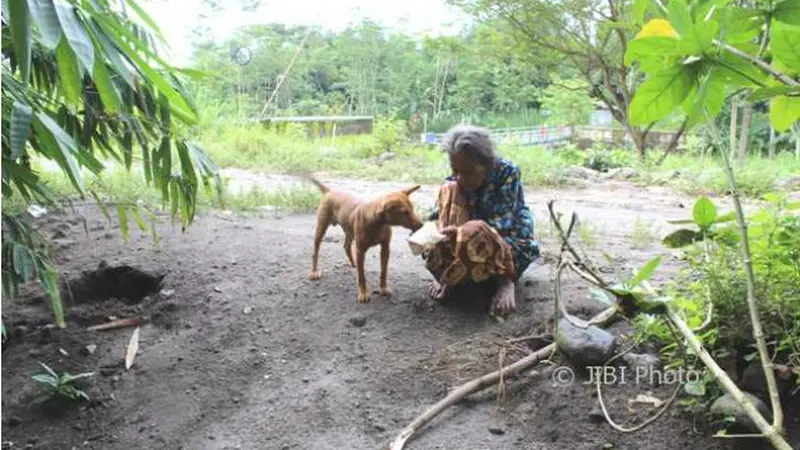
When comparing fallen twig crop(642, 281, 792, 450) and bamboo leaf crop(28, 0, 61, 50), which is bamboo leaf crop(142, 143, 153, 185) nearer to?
bamboo leaf crop(28, 0, 61, 50)

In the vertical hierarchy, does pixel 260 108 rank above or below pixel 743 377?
above

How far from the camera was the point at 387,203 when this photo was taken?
223 centimetres

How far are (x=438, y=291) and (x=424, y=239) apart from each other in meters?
0.37

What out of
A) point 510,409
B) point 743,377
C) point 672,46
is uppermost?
point 672,46

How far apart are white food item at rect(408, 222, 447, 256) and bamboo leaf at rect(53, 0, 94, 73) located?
1.43 m

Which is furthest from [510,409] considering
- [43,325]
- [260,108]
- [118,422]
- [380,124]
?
Answer: [260,108]

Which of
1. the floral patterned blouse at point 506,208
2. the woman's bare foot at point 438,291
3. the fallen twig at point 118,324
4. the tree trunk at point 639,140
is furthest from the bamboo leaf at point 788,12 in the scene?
the tree trunk at point 639,140

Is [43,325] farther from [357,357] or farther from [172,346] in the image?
[357,357]

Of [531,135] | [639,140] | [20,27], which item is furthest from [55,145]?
[639,140]

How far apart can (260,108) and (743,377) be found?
6.02 metres

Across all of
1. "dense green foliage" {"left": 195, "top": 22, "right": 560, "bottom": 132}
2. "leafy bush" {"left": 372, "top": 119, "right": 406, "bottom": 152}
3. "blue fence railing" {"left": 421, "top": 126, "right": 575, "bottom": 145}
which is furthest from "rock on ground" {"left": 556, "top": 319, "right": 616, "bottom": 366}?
"leafy bush" {"left": 372, "top": 119, "right": 406, "bottom": 152}

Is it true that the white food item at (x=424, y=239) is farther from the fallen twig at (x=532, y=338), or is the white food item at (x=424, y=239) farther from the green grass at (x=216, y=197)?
the green grass at (x=216, y=197)

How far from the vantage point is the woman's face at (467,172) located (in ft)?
7.39

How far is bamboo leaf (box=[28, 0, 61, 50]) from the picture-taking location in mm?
748
